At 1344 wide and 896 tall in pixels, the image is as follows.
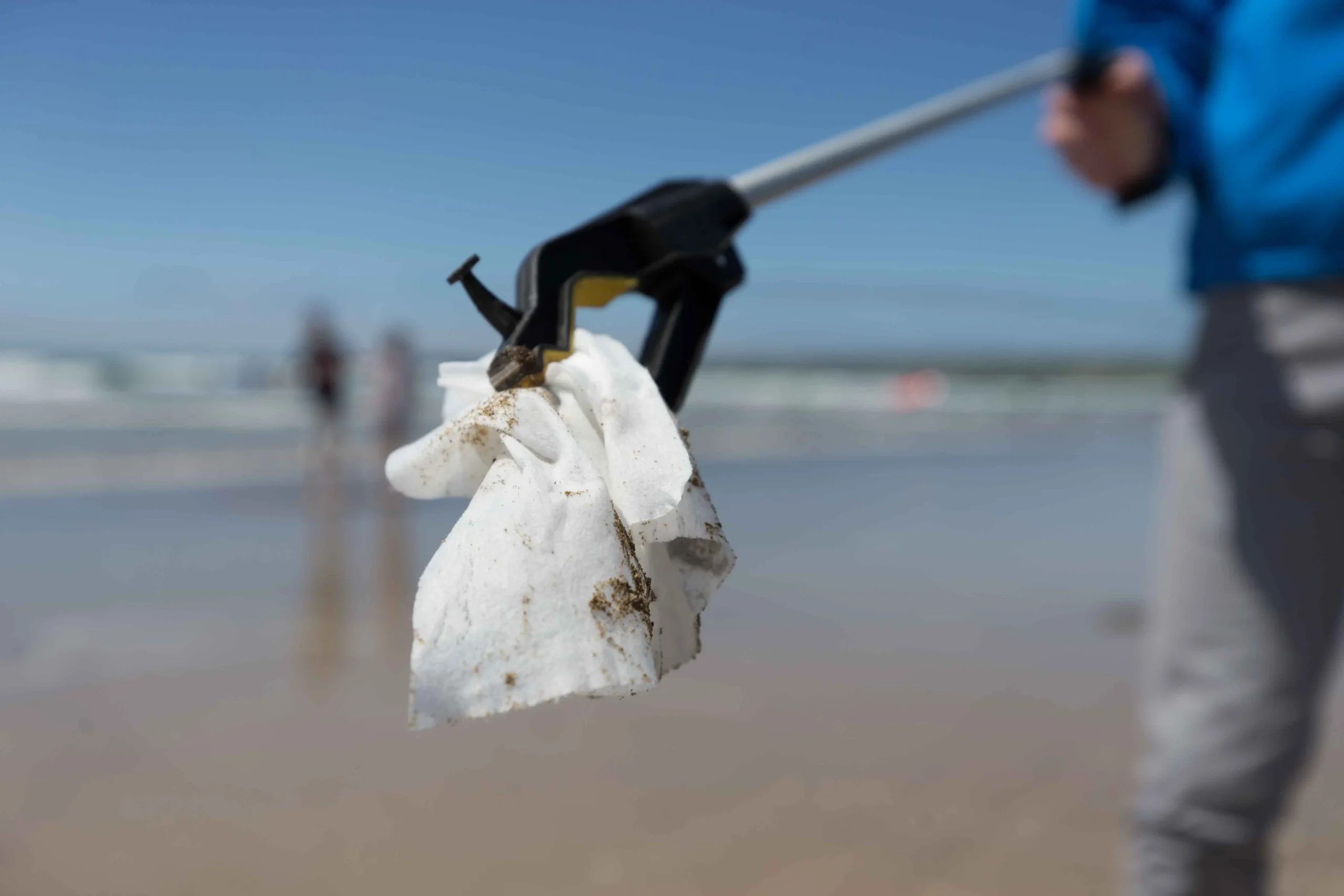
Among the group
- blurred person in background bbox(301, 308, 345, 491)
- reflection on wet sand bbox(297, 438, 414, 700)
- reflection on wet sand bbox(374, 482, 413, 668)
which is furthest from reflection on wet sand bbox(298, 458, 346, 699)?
blurred person in background bbox(301, 308, 345, 491)

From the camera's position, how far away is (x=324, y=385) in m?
8.38

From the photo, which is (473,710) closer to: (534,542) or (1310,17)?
Answer: (534,542)

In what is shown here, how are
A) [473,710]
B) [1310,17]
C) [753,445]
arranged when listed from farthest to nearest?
[753,445]
[1310,17]
[473,710]

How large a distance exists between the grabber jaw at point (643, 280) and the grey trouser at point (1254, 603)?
901 mm

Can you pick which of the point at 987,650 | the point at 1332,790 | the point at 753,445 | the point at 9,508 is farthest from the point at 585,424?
the point at 753,445

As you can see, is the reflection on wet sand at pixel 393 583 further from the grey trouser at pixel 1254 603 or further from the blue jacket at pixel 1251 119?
the blue jacket at pixel 1251 119

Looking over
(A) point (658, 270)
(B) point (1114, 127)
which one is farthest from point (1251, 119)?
(A) point (658, 270)

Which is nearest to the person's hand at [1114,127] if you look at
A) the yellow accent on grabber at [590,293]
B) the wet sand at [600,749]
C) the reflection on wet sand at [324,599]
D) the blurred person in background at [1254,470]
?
the blurred person in background at [1254,470]

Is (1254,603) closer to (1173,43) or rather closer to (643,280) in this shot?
(1173,43)

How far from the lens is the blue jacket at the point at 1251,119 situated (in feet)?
4.42

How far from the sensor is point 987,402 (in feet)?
67.9

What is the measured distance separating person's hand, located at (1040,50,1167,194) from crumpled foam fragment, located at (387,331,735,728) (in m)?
1.12

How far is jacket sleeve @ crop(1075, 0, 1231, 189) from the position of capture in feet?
5.15

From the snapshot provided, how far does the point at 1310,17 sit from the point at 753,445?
9823 millimetres
